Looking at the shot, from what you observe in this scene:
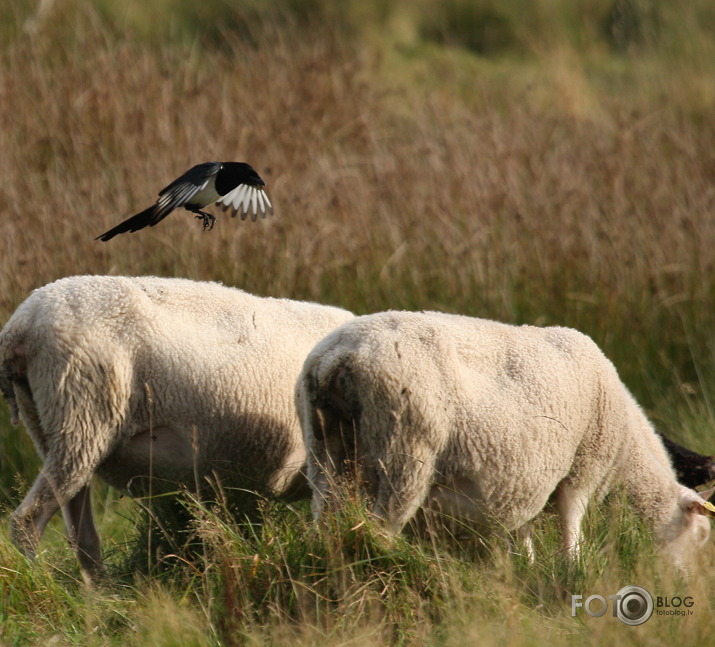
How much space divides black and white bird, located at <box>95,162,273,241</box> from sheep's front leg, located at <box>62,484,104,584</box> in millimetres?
1069

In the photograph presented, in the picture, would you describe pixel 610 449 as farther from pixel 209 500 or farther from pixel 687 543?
pixel 209 500

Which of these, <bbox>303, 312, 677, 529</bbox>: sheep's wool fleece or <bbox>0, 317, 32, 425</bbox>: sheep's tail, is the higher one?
<bbox>0, 317, 32, 425</bbox>: sheep's tail

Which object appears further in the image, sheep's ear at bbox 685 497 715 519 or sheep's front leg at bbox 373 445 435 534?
sheep's ear at bbox 685 497 715 519

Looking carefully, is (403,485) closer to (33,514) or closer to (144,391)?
(144,391)

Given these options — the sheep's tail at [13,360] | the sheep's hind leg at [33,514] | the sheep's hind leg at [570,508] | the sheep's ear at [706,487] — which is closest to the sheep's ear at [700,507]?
the sheep's ear at [706,487]

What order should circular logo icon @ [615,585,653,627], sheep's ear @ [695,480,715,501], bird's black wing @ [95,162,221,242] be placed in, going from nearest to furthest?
circular logo icon @ [615,585,653,627] → bird's black wing @ [95,162,221,242] → sheep's ear @ [695,480,715,501]

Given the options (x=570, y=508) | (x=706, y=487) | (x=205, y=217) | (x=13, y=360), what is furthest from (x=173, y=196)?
(x=706, y=487)

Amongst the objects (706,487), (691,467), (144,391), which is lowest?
(706,487)

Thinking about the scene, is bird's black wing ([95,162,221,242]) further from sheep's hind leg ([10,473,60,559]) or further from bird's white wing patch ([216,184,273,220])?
sheep's hind leg ([10,473,60,559])

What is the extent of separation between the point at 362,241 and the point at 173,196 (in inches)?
138

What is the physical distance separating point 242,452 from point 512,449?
1028 millimetres

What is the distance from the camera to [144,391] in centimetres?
372

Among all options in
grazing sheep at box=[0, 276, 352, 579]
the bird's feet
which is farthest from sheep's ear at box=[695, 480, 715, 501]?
the bird's feet

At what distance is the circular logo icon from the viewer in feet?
9.60
